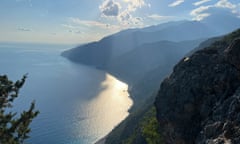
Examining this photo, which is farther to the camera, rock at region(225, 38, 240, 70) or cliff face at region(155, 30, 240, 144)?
rock at region(225, 38, 240, 70)

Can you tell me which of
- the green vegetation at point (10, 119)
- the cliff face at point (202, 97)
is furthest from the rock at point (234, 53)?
the green vegetation at point (10, 119)

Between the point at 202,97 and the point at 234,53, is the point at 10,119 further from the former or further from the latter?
the point at 234,53

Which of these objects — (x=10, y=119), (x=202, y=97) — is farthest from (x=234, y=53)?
(x=10, y=119)

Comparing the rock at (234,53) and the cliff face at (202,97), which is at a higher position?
the rock at (234,53)

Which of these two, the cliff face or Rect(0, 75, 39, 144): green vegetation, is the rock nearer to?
the cliff face

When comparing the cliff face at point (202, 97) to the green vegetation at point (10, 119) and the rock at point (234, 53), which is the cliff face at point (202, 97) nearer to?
the rock at point (234, 53)

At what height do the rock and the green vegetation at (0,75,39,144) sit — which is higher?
the rock

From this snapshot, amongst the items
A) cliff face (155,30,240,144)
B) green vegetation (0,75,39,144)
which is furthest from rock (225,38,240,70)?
green vegetation (0,75,39,144)

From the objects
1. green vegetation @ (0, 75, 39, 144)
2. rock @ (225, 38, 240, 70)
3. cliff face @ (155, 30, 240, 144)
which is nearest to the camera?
cliff face @ (155, 30, 240, 144)
